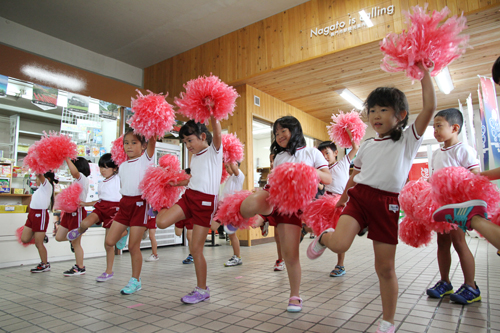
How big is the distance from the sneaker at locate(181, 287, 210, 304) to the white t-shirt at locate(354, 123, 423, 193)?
1.59 metres

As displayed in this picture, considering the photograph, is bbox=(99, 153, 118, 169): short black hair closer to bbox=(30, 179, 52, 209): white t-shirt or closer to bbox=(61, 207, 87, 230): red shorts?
bbox=(61, 207, 87, 230): red shorts

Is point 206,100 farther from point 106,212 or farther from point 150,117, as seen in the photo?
point 106,212

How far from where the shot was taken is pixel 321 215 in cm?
227

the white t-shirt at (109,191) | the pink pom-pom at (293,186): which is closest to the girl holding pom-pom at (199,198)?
the pink pom-pom at (293,186)

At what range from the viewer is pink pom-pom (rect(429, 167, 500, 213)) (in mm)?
Result: 1803

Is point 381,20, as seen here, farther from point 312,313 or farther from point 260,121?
point 312,313

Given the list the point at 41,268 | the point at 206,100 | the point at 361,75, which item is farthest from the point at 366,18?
the point at 41,268

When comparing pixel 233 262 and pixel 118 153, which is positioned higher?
pixel 118 153

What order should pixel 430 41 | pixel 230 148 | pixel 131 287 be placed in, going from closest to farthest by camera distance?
pixel 430 41
pixel 131 287
pixel 230 148

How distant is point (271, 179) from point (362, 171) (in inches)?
23.3

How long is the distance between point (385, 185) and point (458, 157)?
45.3 inches

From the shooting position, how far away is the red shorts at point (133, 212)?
2939 millimetres

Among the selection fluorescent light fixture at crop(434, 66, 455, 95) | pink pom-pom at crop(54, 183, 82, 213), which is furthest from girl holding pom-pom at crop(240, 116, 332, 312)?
fluorescent light fixture at crop(434, 66, 455, 95)

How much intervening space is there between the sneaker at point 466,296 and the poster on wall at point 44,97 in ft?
21.0
